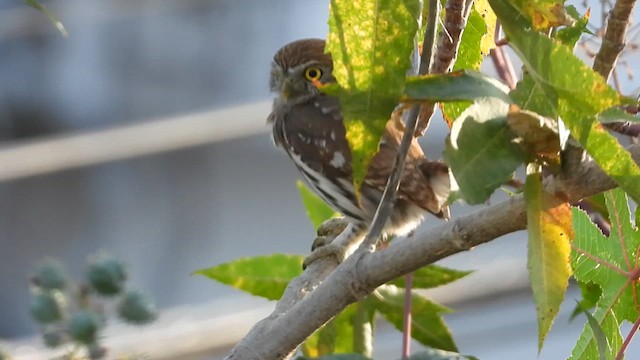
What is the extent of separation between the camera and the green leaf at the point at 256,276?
1155 mm

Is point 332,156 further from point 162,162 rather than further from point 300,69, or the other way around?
point 162,162

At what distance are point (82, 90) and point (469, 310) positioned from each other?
→ 187cm

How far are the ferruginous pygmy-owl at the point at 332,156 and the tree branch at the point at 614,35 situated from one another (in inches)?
24.1

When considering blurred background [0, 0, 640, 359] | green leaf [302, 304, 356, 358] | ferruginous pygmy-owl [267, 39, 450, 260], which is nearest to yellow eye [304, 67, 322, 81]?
ferruginous pygmy-owl [267, 39, 450, 260]

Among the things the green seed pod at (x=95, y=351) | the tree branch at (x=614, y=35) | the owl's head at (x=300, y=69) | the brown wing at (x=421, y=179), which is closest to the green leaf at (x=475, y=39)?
the tree branch at (x=614, y=35)

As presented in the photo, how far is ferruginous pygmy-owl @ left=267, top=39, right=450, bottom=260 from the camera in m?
1.57

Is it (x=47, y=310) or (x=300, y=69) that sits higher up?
(x=300, y=69)

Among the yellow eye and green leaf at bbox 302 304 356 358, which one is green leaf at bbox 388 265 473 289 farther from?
the yellow eye

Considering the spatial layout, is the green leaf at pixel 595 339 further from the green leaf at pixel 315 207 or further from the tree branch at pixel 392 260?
the green leaf at pixel 315 207

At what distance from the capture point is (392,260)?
2.09 feet

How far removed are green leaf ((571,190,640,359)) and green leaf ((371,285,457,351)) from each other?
0.31 meters

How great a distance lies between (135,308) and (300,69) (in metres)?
0.88

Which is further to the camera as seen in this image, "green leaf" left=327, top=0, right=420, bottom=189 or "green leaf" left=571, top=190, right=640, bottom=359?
"green leaf" left=571, top=190, right=640, bottom=359

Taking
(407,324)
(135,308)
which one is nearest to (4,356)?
(135,308)
